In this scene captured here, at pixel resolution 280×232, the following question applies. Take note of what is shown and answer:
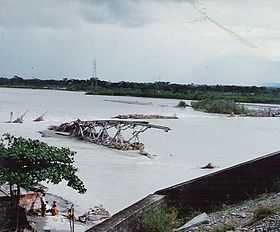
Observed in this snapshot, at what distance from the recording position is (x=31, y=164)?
10.1 meters

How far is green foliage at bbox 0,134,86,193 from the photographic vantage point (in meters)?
9.88

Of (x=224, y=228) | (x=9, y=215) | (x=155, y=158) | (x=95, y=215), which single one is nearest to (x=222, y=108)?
(x=155, y=158)

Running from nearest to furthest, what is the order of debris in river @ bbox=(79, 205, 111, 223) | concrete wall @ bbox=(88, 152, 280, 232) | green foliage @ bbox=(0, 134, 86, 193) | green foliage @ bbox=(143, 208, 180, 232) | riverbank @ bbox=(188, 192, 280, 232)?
riverbank @ bbox=(188, 192, 280, 232) < green foliage @ bbox=(143, 208, 180, 232) < concrete wall @ bbox=(88, 152, 280, 232) < green foliage @ bbox=(0, 134, 86, 193) < debris in river @ bbox=(79, 205, 111, 223)

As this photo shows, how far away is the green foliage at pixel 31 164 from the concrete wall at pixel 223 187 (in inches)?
81.7

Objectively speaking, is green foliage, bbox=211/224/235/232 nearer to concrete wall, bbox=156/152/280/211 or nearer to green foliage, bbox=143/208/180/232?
green foliage, bbox=143/208/180/232

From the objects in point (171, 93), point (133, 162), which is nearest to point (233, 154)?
point (133, 162)

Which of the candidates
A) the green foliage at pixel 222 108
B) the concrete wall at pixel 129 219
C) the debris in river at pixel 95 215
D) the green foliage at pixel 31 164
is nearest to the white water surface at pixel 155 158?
the debris in river at pixel 95 215

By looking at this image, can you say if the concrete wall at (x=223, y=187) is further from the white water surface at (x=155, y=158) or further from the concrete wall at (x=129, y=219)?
the white water surface at (x=155, y=158)

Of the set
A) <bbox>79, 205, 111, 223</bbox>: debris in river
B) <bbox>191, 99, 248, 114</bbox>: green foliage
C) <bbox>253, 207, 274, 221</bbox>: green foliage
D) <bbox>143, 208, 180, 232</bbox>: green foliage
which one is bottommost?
<bbox>79, 205, 111, 223</bbox>: debris in river

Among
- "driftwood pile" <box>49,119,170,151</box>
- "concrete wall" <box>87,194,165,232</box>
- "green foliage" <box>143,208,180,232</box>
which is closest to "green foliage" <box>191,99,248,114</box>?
"driftwood pile" <box>49,119,170,151</box>

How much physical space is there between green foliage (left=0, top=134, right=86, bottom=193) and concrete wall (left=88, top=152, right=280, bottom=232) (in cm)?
207

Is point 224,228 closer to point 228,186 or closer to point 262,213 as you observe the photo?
point 262,213

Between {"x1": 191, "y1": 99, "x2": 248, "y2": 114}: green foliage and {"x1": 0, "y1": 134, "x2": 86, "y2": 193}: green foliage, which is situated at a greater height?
{"x1": 0, "y1": 134, "x2": 86, "y2": 193}: green foliage

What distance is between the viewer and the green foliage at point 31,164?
389 inches
